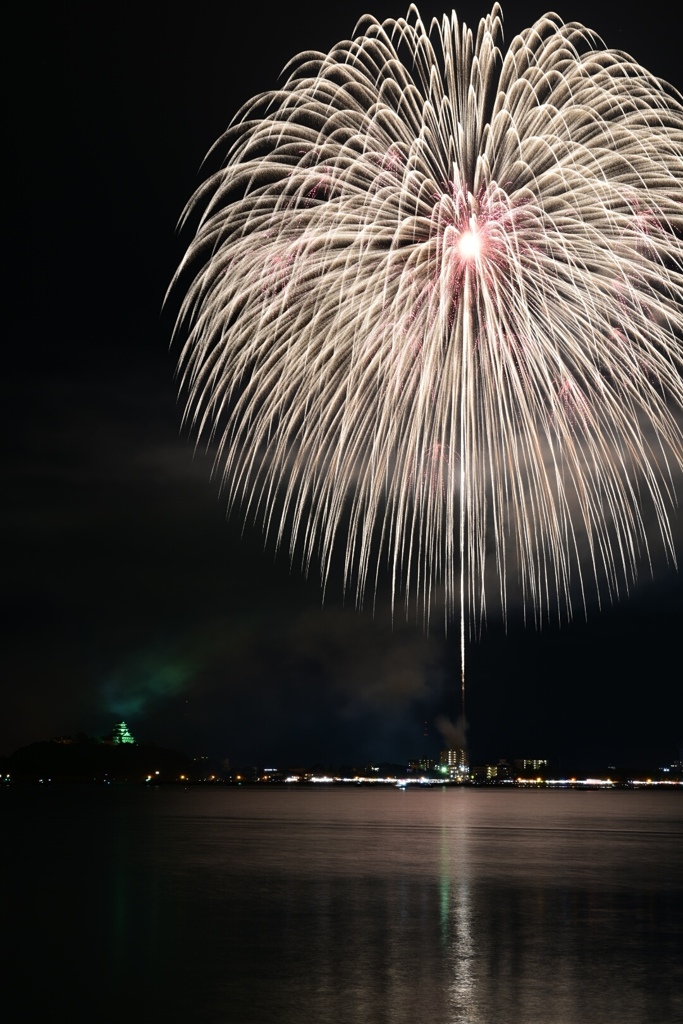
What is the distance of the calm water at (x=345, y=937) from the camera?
1399 cm

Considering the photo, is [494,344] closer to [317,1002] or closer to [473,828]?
[317,1002]

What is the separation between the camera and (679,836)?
59875mm

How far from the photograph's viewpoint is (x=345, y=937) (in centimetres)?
1962

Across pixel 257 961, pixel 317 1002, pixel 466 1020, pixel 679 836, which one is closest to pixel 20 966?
pixel 257 961

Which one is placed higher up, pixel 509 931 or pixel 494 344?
pixel 494 344

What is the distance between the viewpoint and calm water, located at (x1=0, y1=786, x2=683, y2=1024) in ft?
45.9

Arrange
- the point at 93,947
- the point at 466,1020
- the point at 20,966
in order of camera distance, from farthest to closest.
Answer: the point at 93,947
the point at 20,966
the point at 466,1020

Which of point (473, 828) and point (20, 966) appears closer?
point (20, 966)

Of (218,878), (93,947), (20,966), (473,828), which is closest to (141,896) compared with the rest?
(218,878)

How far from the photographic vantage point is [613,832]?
6209 centimetres

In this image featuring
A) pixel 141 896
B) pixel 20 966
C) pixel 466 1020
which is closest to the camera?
pixel 466 1020

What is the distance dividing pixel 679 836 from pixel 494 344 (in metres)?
41.4

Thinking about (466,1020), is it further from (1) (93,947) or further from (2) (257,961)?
(1) (93,947)

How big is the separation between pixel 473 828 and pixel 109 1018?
52592 millimetres
